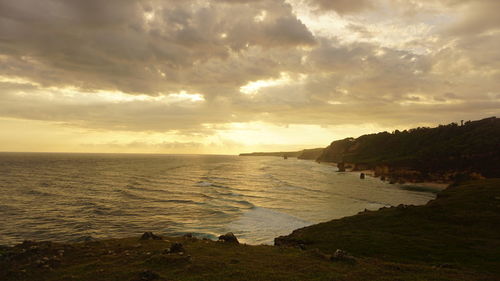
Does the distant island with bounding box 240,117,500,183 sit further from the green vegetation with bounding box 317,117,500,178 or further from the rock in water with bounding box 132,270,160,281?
the rock in water with bounding box 132,270,160,281

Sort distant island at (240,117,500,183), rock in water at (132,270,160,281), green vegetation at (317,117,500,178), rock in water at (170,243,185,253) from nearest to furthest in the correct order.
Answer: rock in water at (132,270,160,281) → rock in water at (170,243,185,253) → distant island at (240,117,500,183) → green vegetation at (317,117,500,178)

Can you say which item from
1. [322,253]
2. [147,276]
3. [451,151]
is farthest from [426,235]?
[451,151]

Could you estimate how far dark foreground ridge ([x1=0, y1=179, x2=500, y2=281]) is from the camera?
18.6 m

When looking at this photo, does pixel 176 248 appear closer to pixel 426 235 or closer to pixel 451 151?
pixel 426 235

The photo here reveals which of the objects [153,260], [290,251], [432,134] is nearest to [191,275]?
[153,260]

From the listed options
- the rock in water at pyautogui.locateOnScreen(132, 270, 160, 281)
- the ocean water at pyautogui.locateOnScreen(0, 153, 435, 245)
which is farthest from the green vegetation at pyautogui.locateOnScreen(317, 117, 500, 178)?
the rock in water at pyautogui.locateOnScreen(132, 270, 160, 281)

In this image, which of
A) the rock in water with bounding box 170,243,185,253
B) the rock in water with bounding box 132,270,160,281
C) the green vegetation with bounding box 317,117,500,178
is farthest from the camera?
the green vegetation with bounding box 317,117,500,178

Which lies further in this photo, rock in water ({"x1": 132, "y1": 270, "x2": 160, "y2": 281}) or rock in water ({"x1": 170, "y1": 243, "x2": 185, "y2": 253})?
rock in water ({"x1": 170, "y1": 243, "x2": 185, "y2": 253})

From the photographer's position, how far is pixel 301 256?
886 inches

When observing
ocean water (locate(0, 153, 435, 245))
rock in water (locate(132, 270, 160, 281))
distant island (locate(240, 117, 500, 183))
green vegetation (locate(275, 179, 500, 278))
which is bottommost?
ocean water (locate(0, 153, 435, 245))

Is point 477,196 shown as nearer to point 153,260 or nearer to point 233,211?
point 233,211

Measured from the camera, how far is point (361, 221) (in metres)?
38.6

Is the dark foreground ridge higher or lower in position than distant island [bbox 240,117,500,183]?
lower

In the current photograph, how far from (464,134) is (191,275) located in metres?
155
